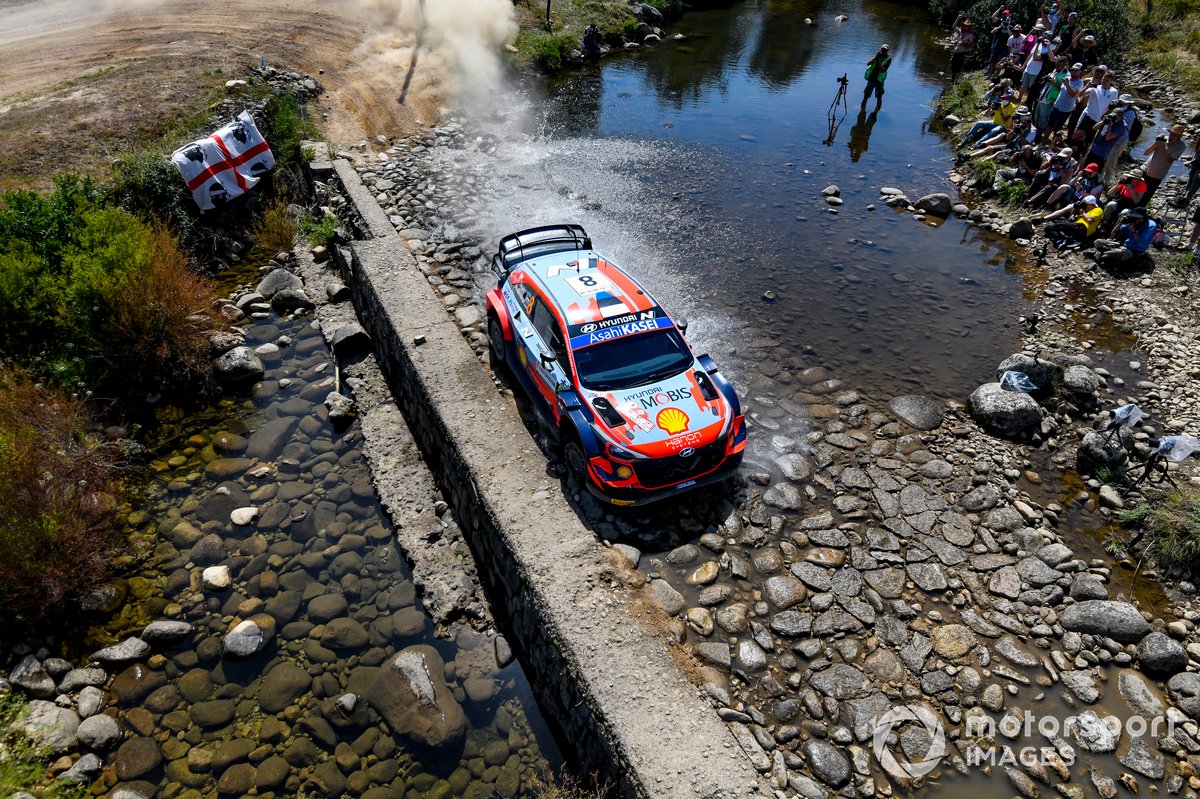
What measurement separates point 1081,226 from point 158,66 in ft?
75.5

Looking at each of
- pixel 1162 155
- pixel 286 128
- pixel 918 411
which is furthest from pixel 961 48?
pixel 286 128

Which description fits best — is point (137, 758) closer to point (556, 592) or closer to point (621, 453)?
point (556, 592)

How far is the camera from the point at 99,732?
6.93 meters

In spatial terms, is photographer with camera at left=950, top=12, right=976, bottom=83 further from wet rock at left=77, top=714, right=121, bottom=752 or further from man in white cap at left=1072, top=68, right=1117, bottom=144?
wet rock at left=77, top=714, right=121, bottom=752

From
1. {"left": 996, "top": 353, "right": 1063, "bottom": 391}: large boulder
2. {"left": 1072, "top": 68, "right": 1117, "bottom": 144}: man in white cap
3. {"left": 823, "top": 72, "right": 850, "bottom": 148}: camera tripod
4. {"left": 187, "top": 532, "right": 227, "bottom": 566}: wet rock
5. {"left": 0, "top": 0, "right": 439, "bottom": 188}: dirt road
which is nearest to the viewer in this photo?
{"left": 187, "top": 532, "right": 227, "bottom": 566}: wet rock

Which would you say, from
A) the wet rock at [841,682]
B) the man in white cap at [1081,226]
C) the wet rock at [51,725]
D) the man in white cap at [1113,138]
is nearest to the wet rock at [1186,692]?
the wet rock at [841,682]

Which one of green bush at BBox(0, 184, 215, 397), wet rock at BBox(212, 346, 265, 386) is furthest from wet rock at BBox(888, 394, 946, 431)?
green bush at BBox(0, 184, 215, 397)

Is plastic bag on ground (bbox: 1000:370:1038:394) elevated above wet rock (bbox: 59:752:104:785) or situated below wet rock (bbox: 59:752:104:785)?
above

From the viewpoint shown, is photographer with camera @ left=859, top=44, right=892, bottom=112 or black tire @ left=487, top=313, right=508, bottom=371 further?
photographer with camera @ left=859, top=44, right=892, bottom=112

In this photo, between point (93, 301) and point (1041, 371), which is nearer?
point (93, 301)

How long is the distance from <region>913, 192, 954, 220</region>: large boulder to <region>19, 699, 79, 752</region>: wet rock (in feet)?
61.1

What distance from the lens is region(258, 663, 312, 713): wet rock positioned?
7.47 metres

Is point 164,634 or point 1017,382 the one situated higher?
point 1017,382

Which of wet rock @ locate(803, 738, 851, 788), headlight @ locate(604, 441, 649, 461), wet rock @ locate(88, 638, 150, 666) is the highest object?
headlight @ locate(604, 441, 649, 461)
